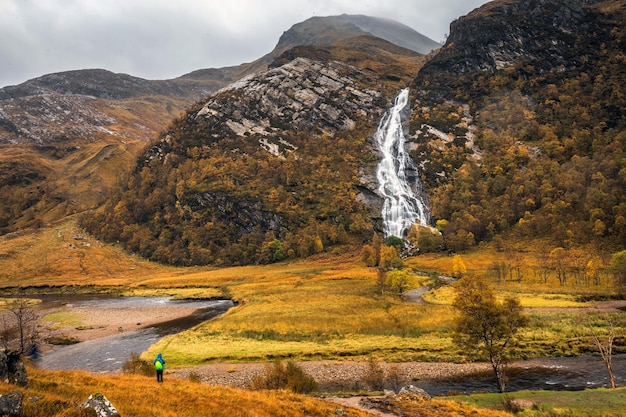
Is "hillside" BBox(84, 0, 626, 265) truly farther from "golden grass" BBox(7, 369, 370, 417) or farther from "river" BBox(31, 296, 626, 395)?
"golden grass" BBox(7, 369, 370, 417)

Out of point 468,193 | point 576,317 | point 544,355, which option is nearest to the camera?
point 544,355

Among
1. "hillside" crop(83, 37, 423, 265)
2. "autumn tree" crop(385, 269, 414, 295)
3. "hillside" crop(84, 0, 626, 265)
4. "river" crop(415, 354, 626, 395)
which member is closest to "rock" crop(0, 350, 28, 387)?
"river" crop(415, 354, 626, 395)

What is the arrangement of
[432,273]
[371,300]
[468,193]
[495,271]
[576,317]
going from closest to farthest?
[576,317] → [371,300] → [495,271] → [432,273] → [468,193]

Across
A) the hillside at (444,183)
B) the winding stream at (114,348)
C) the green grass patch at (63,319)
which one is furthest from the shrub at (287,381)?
the hillside at (444,183)

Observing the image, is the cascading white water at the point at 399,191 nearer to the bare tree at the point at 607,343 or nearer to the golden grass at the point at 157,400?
the bare tree at the point at 607,343

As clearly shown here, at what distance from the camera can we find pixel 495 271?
311ft

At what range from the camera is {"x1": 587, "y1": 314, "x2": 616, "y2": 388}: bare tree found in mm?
30906

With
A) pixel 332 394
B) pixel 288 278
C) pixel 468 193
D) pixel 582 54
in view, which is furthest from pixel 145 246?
pixel 582 54

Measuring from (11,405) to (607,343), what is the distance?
49291 millimetres

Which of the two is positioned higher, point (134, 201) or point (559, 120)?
point (559, 120)

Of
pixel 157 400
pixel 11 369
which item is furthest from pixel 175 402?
pixel 11 369

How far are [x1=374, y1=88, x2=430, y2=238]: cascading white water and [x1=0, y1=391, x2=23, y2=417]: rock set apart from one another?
140m

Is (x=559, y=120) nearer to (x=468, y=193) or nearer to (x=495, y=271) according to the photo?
(x=468, y=193)

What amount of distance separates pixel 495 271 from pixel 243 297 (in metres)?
64.8
